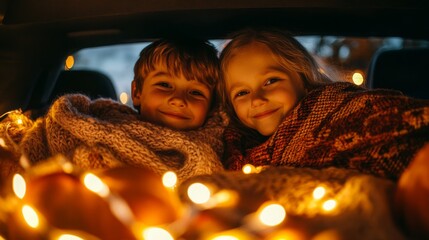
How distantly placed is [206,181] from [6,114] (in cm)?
100

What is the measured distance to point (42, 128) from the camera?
147 cm

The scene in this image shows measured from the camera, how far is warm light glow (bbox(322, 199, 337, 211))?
A: 803 millimetres

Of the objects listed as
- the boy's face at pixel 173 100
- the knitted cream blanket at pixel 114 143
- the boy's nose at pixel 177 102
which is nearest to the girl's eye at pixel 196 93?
the boy's face at pixel 173 100

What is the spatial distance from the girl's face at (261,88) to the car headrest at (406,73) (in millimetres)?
526

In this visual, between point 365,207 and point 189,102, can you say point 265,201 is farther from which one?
point 189,102

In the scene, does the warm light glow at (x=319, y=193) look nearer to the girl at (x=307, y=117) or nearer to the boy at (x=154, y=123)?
the girl at (x=307, y=117)

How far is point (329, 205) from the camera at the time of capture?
0.81m

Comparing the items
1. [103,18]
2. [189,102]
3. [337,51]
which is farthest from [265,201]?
[337,51]

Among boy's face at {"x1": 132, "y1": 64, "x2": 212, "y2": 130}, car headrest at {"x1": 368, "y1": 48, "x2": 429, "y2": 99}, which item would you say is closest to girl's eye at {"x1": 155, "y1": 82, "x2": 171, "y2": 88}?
boy's face at {"x1": 132, "y1": 64, "x2": 212, "y2": 130}

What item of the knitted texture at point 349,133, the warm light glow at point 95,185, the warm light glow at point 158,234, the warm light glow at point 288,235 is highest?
the knitted texture at point 349,133

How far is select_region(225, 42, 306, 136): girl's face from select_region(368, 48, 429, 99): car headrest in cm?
53

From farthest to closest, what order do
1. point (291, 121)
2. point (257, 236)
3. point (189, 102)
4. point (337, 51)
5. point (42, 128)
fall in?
point (337, 51) → point (189, 102) → point (42, 128) → point (291, 121) → point (257, 236)

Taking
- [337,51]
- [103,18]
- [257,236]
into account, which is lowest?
[257,236]

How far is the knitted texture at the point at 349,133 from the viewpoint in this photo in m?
Result: 1.01
